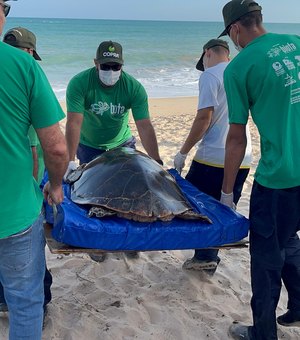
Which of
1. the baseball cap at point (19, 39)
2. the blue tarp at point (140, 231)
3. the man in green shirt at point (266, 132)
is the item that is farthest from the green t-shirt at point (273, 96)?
the baseball cap at point (19, 39)

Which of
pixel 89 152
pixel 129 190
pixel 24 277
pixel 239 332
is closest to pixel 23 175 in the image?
pixel 24 277

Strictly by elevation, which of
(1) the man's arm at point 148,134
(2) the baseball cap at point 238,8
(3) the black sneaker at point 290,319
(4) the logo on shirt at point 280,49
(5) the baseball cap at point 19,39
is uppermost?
(2) the baseball cap at point 238,8

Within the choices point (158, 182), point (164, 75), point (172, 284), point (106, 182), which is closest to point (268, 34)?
point (158, 182)

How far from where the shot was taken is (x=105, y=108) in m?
4.22

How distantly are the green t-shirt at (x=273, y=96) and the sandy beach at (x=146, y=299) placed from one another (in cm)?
123

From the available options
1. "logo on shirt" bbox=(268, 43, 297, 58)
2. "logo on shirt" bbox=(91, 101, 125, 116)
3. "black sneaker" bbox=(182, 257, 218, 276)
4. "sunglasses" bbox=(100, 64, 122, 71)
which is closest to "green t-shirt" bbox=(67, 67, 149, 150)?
"logo on shirt" bbox=(91, 101, 125, 116)

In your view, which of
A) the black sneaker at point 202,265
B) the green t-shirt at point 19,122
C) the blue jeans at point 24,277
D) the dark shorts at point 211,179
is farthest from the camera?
the black sneaker at point 202,265

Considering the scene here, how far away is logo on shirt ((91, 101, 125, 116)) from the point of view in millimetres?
4199

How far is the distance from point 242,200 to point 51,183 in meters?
3.57

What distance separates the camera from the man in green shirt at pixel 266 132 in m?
2.62

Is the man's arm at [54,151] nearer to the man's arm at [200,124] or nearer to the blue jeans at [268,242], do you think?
the blue jeans at [268,242]

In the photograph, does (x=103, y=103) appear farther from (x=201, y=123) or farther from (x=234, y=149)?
(x=234, y=149)

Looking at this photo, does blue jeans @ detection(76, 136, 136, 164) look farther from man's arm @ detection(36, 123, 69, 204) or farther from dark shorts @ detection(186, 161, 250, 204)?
man's arm @ detection(36, 123, 69, 204)

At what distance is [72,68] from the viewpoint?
1975 centimetres
